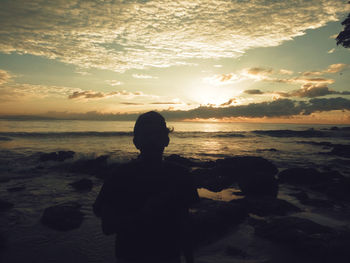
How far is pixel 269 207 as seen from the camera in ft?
26.9

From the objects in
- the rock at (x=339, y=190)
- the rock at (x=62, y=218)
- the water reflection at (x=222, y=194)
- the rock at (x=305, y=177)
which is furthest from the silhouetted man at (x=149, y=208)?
the rock at (x=305, y=177)

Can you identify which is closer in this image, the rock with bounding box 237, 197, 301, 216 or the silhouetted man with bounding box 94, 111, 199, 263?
the silhouetted man with bounding box 94, 111, 199, 263

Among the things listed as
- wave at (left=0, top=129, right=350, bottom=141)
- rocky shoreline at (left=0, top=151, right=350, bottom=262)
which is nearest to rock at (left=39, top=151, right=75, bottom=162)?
rocky shoreline at (left=0, top=151, right=350, bottom=262)

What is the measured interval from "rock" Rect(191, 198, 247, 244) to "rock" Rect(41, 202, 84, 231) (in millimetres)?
3901

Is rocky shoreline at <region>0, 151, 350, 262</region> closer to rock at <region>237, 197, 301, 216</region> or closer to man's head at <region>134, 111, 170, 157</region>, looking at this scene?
rock at <region>237, 197, 301, 216</region>

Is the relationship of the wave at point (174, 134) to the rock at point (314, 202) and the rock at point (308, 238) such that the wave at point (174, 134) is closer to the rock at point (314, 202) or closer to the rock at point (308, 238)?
the rock at point (314, 202)

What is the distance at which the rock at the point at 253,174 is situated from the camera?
10.4 m

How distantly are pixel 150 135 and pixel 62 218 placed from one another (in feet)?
21.7

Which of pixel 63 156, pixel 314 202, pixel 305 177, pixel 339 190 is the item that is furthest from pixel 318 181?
pixel 63 156

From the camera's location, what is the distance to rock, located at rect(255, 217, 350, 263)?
4.94 m

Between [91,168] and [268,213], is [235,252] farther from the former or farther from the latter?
[91,168]

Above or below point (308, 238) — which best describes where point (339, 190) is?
below

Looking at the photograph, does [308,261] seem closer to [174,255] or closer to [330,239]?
[330,239]

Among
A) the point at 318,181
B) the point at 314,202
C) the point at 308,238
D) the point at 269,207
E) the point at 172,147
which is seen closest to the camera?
the point at 308,238
